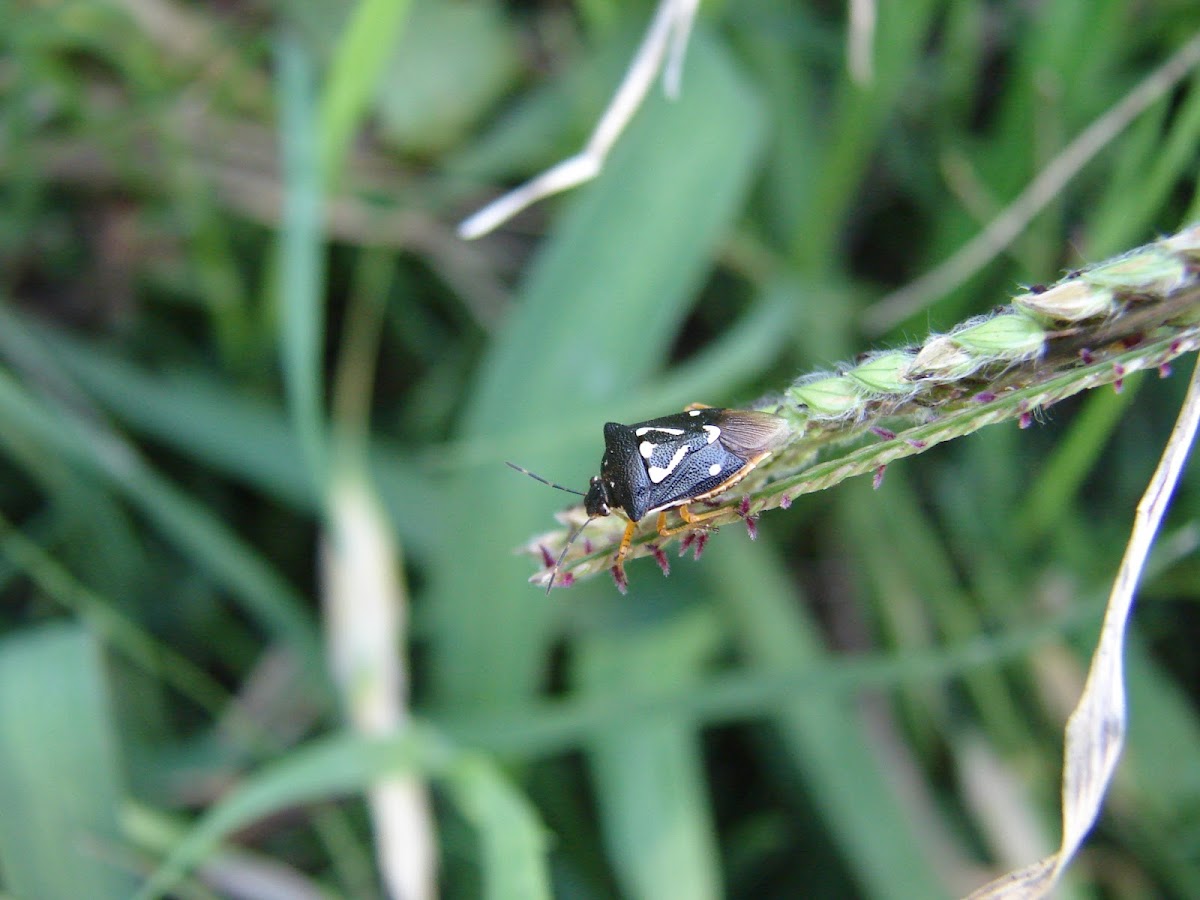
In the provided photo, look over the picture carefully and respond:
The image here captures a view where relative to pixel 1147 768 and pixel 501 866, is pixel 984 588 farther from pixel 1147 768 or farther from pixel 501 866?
pixel 501 866

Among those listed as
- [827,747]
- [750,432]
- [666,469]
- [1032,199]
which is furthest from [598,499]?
[1032,199]

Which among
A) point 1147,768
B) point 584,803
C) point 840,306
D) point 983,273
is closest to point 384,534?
point 584,803

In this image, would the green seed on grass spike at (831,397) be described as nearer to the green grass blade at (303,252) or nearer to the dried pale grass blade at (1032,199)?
the dried pale grass blade at (1032,199)

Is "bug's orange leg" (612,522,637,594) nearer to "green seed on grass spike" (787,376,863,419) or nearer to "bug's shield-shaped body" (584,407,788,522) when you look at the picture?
"bug's shield-shaped body" (584,407,788,522)

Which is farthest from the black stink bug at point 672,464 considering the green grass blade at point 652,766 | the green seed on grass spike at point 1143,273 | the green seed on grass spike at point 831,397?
the green grass blade at point 652,766

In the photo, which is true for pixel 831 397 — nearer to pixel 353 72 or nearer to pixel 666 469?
pixel 666 469

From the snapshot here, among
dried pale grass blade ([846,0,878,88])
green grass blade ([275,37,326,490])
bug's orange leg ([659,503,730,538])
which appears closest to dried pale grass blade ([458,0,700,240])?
dried pale grass blade ([846,0,878,88])

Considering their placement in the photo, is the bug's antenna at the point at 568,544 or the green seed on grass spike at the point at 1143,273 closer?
the green seed on grass spike at the point at 1143,273
